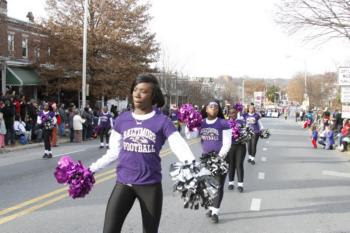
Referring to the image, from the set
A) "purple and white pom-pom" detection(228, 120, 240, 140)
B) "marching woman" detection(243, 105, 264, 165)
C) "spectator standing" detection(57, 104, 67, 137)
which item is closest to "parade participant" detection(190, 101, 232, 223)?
"purple and white pom-pom" detection(228, 120, 240, 140)

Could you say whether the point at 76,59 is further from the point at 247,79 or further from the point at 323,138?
the point at 247,79

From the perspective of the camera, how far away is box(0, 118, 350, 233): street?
670 cm

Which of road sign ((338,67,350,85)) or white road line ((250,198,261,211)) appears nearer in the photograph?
white road line ((250,198,261,211))

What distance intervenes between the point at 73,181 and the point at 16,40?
109 ft

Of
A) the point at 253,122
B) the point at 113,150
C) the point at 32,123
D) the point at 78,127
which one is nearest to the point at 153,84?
the point at 113,150

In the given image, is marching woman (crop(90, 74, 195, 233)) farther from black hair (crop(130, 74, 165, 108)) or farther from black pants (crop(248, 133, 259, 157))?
black pants (crop(248, 133, 259, 157))

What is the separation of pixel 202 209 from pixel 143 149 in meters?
3.94

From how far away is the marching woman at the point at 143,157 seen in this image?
13.3 ft

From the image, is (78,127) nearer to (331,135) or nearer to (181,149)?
(331,135)

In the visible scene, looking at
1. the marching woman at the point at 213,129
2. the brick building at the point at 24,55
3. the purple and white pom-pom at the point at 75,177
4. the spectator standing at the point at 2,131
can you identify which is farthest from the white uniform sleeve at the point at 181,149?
the brick building at the point at 24,55

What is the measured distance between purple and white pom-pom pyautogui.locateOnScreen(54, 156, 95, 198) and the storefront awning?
30293 millimetres

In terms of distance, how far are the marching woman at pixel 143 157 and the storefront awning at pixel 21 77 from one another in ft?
100

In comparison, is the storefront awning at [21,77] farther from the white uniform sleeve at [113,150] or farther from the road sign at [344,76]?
the white uniform sleeve at [113,150]

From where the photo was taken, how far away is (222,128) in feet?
24.4
